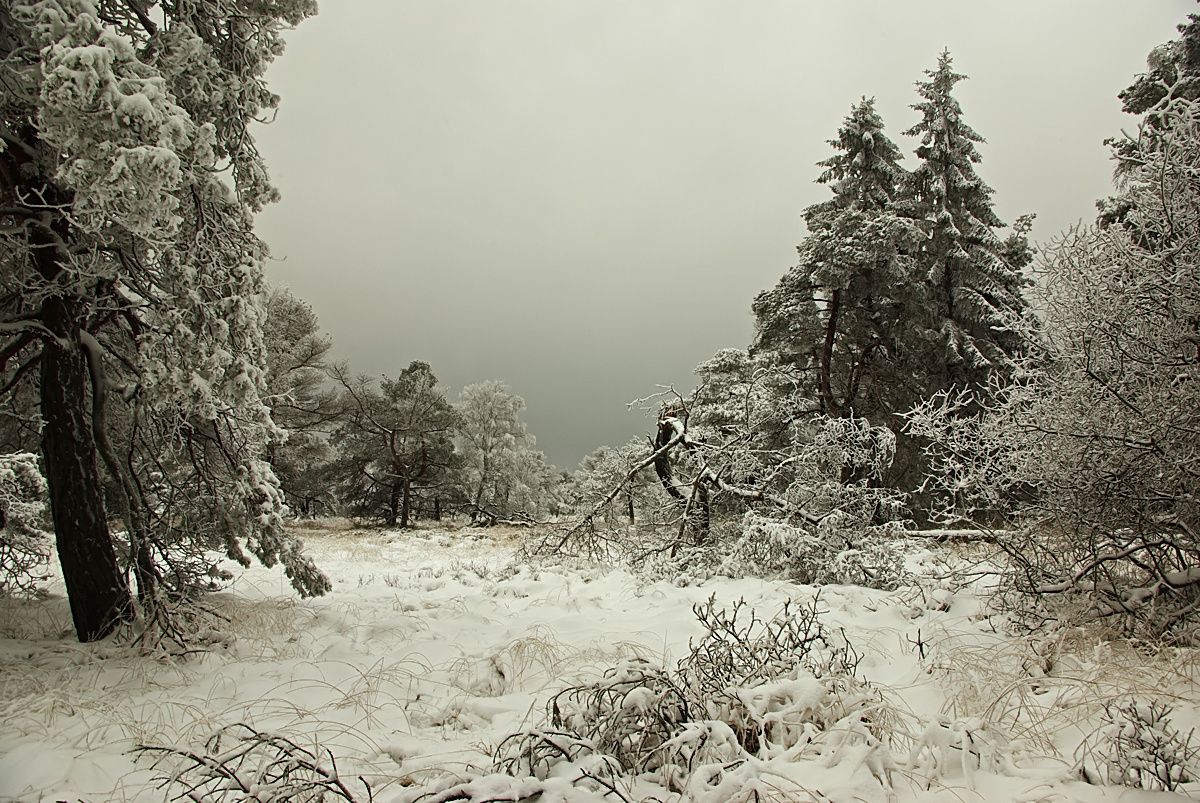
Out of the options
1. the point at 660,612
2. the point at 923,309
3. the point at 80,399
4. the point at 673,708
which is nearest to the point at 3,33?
the point at 80,399

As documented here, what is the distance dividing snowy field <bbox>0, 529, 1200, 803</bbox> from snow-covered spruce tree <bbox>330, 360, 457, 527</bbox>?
637 inches

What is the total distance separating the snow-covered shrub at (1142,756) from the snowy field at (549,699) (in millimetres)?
69

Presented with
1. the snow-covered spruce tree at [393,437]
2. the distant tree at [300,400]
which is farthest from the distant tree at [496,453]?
the distant tree at [300,400]

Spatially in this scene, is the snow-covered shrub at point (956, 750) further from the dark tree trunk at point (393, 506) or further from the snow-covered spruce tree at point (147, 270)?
the dark tree trunk at point (393, 506)

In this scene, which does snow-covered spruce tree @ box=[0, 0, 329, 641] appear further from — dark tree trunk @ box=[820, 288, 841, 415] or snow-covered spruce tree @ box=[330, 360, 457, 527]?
snow-covered spruce tree @ box=[330, 360, 457, 527]

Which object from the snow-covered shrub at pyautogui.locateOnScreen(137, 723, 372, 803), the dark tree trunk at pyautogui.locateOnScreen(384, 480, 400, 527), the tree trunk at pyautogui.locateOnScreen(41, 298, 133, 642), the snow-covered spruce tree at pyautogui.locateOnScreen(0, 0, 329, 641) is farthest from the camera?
the dark tree trunk at pyautogui.locateOnScreen(384, 480, 400, 527)

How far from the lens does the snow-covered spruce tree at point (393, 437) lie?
870 inches

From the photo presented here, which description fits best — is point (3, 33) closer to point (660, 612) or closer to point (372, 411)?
point (660, 612)

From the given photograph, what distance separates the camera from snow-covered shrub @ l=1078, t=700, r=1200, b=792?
2.08 meters

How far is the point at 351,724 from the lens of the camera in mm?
3305

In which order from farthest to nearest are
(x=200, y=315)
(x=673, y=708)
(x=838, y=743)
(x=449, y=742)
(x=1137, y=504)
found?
(x=200, y=315) < (x=1137, y=504) < (x=449, y=742) < (x=673, y=708) < (x=838, y=743)

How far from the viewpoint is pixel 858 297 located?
1523 cm

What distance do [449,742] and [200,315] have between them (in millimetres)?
3980

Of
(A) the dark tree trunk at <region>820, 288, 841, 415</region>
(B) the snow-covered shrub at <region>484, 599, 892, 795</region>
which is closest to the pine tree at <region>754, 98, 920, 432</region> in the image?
(A) the dark tree trunk at <region>820, 288, 841, 415</region>
